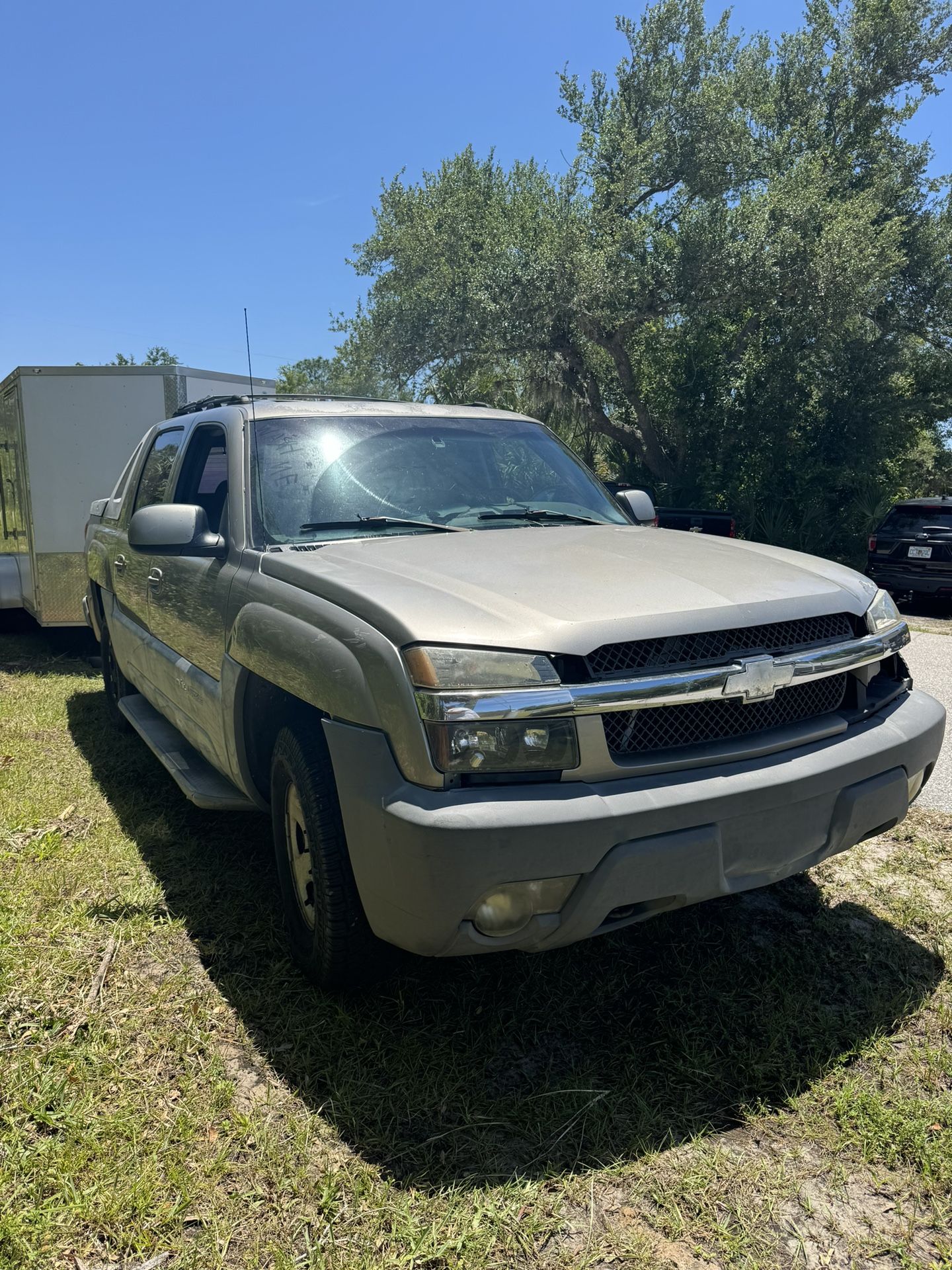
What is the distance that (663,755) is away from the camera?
2512 millimetres

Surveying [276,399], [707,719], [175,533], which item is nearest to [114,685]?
[276,399]

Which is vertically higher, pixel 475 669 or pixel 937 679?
pixel 475 669

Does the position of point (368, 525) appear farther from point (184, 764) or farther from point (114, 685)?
point (114, 685)

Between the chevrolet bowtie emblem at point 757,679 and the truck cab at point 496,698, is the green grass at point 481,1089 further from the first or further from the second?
the chevrolet bowtie emblem at point 757,679

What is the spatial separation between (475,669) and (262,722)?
4.13ft

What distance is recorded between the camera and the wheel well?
3165 millimetres

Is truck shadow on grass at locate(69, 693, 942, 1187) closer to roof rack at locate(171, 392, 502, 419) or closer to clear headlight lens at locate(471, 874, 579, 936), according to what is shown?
clear headlight lens at locate(471, 874, 579, 936)

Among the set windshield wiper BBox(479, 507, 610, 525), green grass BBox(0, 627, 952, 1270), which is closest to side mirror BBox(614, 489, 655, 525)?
windshield wiper BBox(479, 507, 610, 525)

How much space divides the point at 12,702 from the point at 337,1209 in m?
5.88

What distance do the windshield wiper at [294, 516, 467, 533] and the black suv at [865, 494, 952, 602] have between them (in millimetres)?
10856

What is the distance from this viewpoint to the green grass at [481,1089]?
2.14 m

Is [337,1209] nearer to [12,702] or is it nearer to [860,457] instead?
[12,702]

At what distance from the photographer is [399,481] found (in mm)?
3668

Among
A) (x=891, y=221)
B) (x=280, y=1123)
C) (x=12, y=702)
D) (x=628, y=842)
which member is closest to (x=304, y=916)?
(x=280, y=1123)
